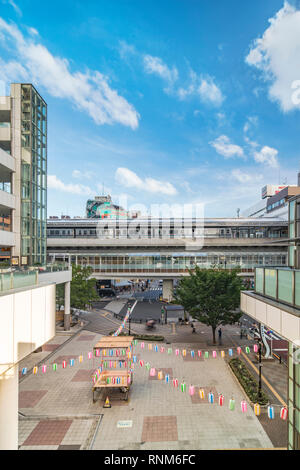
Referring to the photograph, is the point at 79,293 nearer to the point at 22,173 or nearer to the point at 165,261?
the point at 22,173

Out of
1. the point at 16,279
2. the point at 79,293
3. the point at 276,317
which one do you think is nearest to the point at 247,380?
the point at 276,317

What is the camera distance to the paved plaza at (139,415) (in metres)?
11.9

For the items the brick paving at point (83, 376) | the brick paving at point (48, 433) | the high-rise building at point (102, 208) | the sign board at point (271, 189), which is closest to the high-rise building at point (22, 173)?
the brick paving at point (83, 376)

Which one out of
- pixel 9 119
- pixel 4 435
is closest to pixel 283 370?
pixel 4 435

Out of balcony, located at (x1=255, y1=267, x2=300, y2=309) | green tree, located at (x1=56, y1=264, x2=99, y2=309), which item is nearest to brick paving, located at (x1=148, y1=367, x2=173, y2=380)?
balcony, located at (x1=255, y1=267, x2=300, y2=309)

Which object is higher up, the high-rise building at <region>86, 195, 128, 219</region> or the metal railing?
the high-rise building at <region>86, 195, 128, 219</region>

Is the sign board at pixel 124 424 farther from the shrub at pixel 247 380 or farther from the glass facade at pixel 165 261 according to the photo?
the glass facade at pixel 165 261

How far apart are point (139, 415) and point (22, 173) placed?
2201cm

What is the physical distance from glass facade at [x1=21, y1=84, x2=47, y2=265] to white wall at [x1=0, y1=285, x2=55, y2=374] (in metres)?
19.1

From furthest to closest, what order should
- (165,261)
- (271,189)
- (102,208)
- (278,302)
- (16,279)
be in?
(102,208)
(271,189)
(165,261)
(278,302)
(16,279)

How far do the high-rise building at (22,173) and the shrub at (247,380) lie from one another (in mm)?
18854

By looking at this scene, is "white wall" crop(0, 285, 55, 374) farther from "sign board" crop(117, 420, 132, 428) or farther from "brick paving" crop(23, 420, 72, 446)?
"sign board" crop(117, 420, 132, 428)

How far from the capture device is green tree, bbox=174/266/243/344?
24.3 meters

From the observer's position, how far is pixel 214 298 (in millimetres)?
24688
